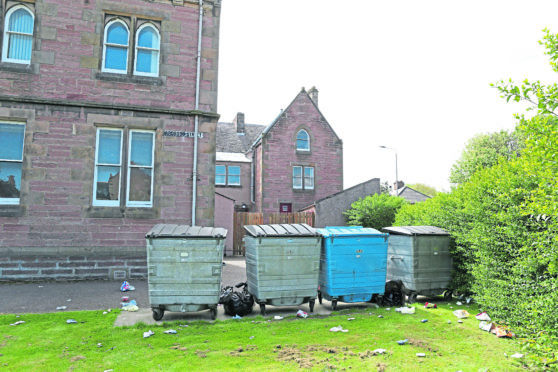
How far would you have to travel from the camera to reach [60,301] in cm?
745

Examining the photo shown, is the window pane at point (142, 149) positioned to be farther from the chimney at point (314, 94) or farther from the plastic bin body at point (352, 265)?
the chimney at point (314, 94)

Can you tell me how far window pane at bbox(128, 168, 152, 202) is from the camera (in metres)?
10.5

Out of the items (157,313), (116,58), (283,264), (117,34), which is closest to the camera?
(157,313)

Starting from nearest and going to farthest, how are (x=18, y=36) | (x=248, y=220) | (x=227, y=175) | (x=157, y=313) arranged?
(x=157, y=313) < (x=18, y=36) < (x=248, y=220) < (x=227, y=175)

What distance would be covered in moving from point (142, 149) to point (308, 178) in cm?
1694

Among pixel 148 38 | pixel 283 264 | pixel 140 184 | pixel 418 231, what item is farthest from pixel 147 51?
pixel 418 231

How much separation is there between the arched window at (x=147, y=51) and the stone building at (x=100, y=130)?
0.03m

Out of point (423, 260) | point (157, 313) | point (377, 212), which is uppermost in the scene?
point (377, 212)

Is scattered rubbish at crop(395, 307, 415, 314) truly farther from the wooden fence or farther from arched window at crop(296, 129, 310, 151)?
arched window at crop(296, 129, 310, 151)

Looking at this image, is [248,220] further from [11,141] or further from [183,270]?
[183,270]

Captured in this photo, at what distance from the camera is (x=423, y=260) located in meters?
7.65

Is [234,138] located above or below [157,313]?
above

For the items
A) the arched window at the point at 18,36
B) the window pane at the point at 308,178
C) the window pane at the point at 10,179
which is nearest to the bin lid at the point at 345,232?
the window pane at the point at 10,179

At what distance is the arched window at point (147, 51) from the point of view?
10930 millimetres
